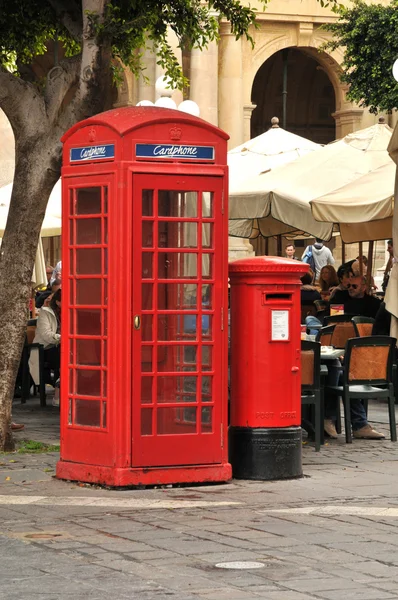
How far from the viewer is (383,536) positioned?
723 centimetres

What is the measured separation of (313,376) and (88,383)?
2513 mm

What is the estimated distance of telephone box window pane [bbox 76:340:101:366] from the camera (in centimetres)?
914

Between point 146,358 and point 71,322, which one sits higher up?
point 71,322

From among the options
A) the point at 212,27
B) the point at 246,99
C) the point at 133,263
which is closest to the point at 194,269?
the point at 133,263

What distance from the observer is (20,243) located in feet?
36.1

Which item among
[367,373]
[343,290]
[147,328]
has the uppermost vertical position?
[343,290]

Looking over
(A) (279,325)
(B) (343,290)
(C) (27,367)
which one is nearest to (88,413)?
(A) (279,325)

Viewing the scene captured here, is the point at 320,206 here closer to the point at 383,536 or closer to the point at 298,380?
the point at 298,380

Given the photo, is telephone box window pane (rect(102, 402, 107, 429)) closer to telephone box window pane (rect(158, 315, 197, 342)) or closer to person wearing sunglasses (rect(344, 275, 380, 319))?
telephone box window pane (rect(158, 315, 197, 342))

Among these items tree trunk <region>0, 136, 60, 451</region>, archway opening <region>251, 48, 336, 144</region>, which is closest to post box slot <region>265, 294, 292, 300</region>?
tree trunk <region>0, 136, 60, 451</region>

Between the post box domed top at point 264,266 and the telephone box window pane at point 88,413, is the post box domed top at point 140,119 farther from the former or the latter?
the telephone box window pane at point 88,413

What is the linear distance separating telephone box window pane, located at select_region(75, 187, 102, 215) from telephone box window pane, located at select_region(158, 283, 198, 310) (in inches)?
26.5

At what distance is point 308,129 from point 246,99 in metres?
11.2

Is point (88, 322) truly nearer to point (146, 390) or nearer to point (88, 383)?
point (88, 383)
